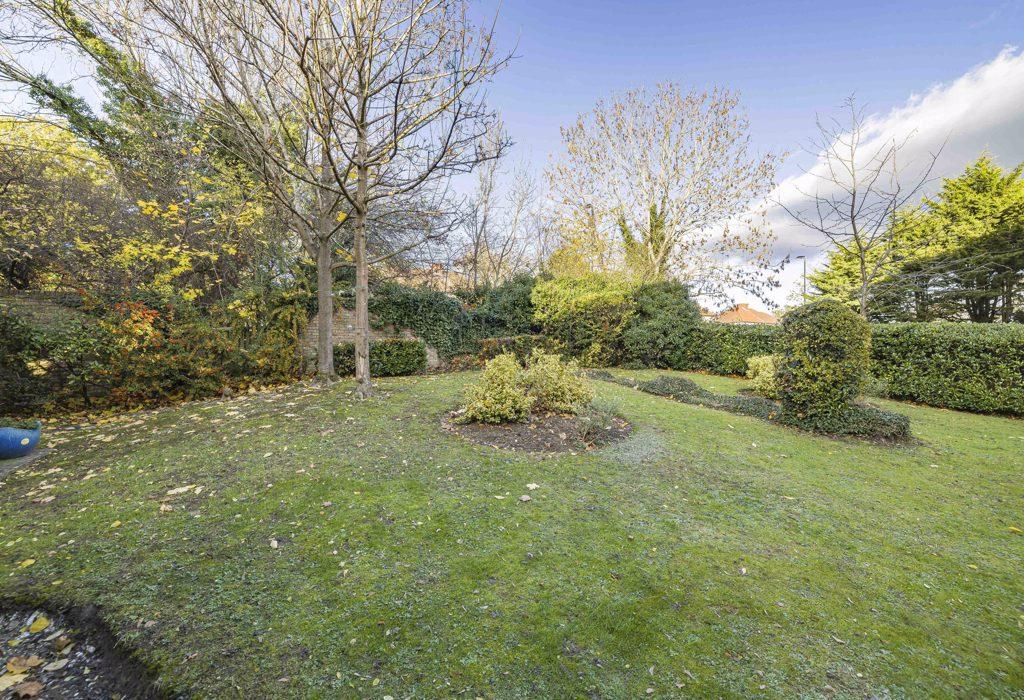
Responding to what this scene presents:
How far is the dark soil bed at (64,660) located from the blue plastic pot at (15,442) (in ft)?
11.4

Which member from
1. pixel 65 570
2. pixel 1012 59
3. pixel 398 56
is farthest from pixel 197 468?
pixel 1012 59

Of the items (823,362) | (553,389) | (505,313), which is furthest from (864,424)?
(505,313)

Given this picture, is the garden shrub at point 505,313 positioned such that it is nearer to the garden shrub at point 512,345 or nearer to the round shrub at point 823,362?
the garden shrub at point 512,345

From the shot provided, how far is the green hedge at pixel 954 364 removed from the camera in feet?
23.4

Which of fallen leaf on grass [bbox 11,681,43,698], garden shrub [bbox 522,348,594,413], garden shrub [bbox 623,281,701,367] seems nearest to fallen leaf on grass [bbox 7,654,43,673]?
fallen leaf on grass [bbox 11,681,43,698]

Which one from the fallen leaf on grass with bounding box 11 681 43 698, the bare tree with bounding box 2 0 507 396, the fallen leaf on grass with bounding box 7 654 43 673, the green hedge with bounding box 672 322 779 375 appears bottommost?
the fallen leaf on grass with bounding box 11 681 43 698

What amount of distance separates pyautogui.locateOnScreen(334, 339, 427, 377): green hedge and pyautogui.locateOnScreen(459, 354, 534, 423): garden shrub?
219 inches

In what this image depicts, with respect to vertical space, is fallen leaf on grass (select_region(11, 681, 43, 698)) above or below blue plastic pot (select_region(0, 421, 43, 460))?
below

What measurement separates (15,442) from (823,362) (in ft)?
33.3

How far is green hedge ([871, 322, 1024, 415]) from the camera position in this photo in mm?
7145

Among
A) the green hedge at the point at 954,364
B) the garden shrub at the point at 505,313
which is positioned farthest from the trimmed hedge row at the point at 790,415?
the garden shrub at the point at 505,313

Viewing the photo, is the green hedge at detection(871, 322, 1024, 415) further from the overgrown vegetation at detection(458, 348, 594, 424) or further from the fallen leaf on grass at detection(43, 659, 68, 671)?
the fallen leaf on grass at detection(43, 659, 68, 671)

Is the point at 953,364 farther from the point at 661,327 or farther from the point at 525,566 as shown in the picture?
the point at 525,566

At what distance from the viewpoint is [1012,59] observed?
6.90 m
